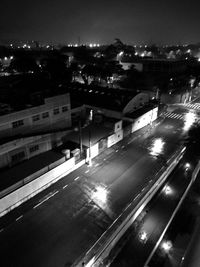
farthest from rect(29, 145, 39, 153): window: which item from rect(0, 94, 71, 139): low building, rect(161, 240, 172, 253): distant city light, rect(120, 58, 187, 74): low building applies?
rect(120, 58, 187, 74): low building

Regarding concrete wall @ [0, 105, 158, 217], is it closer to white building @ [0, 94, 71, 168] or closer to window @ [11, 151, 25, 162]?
white building @ [0, 94, 71, 168]

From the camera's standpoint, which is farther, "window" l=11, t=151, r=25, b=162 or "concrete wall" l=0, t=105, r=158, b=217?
"window" l=11, t=151, r=25, b=162

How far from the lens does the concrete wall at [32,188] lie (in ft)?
64.7

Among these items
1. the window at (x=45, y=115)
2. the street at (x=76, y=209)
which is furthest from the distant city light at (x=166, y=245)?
the window at (x=45, y=115)

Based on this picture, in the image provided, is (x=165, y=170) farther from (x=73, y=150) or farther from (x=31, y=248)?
(x=31, y=248)

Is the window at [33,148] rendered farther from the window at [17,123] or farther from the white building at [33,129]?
the window at [17,123]

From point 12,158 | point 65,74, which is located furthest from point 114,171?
point 65,74

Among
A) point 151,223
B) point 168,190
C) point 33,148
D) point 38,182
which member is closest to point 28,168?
point 38,182

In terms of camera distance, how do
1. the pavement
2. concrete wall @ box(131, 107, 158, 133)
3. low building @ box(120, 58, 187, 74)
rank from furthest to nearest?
1. low building @ box(120, 58, 187, 74)
2. concrete wall @ box(131, 107, 158, 133)
3. the pavement

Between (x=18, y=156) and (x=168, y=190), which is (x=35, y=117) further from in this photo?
(x=168, y=190)

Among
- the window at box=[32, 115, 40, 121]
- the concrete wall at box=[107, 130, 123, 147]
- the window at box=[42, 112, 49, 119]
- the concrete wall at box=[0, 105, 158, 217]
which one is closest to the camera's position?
the concrete wall at box=[0, 105, 158, 217]

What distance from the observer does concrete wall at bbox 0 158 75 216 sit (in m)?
19.7

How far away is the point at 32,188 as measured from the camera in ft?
71.6

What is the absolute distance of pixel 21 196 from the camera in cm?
2094
